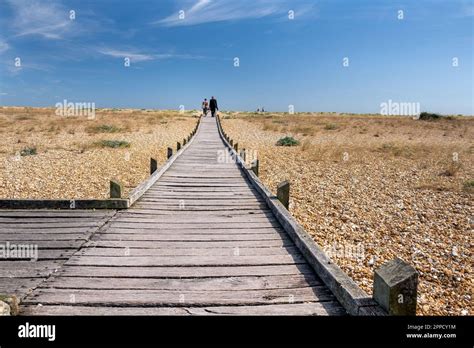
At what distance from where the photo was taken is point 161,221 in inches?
216

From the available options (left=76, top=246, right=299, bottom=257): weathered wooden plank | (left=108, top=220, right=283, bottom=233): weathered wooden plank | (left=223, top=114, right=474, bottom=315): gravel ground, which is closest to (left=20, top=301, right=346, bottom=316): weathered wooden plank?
(left=76, top=246, right=299, bottom=257): weathered wooden plank

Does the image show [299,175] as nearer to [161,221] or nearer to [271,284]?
[161,221]

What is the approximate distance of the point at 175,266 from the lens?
389 cm

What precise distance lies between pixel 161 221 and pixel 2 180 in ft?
27.2

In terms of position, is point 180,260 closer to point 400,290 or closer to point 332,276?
point 332,276

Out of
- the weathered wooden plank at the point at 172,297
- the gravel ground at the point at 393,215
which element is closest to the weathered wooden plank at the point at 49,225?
the weathered wooden plank at the point at 172,297

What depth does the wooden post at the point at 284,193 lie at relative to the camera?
19.5ft

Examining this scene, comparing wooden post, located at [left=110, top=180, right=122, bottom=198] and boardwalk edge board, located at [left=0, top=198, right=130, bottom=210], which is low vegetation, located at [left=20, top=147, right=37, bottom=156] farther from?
wooden post, located at [left=110, top=180, right=122, bottom=198]

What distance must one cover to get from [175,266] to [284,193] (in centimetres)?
265

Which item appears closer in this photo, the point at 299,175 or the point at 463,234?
the point at 463,234

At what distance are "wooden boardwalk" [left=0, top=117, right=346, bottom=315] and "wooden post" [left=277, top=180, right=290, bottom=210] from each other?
1.09 ft

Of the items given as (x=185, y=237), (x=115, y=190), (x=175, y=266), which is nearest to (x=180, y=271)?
(x=175, y=266)
